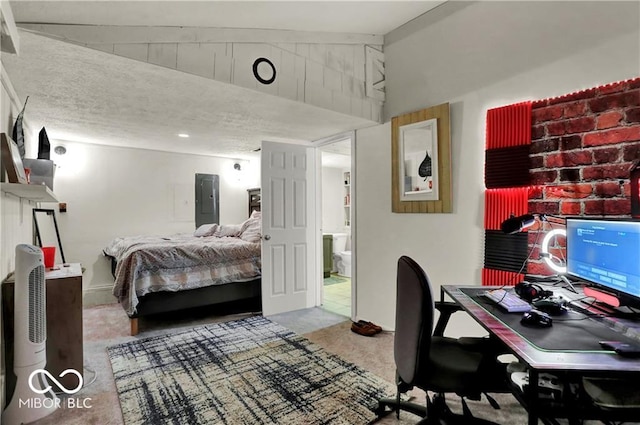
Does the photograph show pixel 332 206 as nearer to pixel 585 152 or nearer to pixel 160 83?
pixel 160 83

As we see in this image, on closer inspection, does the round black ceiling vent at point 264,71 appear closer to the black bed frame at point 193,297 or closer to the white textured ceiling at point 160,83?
the white textured ceiling at point 160,83

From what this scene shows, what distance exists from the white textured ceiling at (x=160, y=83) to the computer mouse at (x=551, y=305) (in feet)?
7.15

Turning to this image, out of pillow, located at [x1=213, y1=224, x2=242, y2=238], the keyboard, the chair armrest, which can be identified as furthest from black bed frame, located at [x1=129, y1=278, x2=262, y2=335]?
the keyboard

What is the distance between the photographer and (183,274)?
344 centimetres

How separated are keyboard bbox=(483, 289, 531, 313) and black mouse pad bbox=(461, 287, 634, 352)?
4cm

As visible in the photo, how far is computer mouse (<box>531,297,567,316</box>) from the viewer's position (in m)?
1.40

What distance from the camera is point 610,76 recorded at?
1828 millimetres

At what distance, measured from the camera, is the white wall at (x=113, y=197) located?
4.48 meters

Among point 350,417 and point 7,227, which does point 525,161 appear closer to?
point 350,417

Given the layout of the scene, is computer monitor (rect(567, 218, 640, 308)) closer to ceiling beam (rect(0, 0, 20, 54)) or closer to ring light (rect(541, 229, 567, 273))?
ring light (rect(541, 229, 567, 273))

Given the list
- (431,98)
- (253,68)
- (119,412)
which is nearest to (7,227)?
(119,412)

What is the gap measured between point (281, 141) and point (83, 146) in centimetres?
285

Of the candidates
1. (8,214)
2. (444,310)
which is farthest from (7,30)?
(444,310)

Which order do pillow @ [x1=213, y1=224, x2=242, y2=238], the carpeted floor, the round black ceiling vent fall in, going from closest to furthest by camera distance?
the carpeted floor, the round black ceiling vent, pillow @ [x1=213, y1=224, x2=242, y2=238]
